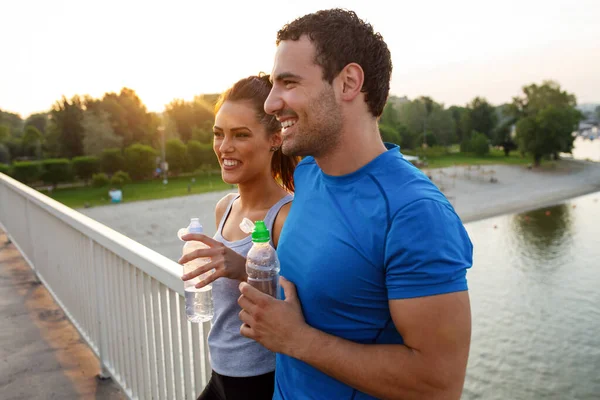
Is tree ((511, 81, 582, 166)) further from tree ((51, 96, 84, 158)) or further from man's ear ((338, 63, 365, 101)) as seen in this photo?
man's ear ((338, 63, 365, 101))

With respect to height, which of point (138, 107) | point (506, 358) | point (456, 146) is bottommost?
point (506, 358)

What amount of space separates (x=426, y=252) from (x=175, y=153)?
49.1 metres

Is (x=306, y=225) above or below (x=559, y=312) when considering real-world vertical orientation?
above

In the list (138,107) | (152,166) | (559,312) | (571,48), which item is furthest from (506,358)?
(571,48)

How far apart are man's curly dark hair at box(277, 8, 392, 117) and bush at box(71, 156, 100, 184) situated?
45414mm

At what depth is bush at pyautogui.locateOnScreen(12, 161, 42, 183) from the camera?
39.9 meters

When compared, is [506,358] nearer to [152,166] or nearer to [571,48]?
[152,166]

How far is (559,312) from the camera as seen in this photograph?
2269cm

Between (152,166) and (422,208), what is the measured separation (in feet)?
157

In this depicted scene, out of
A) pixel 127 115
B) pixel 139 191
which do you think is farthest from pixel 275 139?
pixel 127 115

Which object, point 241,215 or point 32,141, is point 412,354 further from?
point 32,141

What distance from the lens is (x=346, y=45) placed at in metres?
1.35

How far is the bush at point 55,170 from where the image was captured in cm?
4069

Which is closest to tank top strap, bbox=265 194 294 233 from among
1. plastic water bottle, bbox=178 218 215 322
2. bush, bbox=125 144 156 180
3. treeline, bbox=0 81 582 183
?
plastic water bottle, bbox=178 218 215 322
